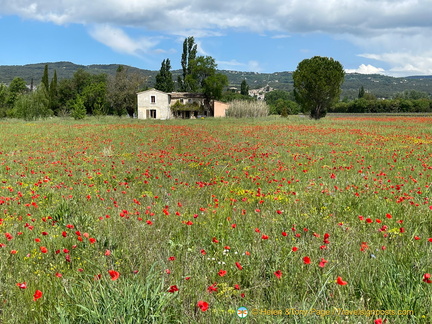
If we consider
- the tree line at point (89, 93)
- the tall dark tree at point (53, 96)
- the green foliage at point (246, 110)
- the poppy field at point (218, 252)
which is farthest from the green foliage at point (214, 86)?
the poppy field at point (218, 252)

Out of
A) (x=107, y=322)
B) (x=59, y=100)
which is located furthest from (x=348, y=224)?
(x=59, y=100)

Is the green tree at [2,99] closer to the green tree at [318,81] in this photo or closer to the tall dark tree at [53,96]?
the tall dark tree at [53,96]

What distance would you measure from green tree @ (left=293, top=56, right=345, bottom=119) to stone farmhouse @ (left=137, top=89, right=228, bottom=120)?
79.0ft

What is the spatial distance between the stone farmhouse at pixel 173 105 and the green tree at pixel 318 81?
79.0ft

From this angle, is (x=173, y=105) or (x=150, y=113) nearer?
(x=150, y=113)

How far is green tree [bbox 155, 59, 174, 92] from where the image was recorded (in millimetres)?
88912

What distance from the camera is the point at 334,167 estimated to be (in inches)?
377

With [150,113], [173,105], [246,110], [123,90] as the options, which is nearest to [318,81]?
[246,110]

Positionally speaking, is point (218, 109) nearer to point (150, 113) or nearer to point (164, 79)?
point (150, 113)

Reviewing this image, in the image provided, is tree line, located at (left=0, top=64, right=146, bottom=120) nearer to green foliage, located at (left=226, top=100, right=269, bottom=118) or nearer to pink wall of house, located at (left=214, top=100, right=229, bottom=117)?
pink wall of house, located at (left=214, top=100, right=229, bottom=117)

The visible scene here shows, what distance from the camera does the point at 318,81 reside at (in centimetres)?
5444

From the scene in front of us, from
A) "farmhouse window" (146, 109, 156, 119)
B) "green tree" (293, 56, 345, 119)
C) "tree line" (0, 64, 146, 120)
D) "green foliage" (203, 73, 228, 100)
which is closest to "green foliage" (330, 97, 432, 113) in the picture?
"green foliage" (203, 73, 228, 100)

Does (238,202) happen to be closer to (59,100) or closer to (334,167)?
(334,167)

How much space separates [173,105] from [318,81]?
32.4 meters
